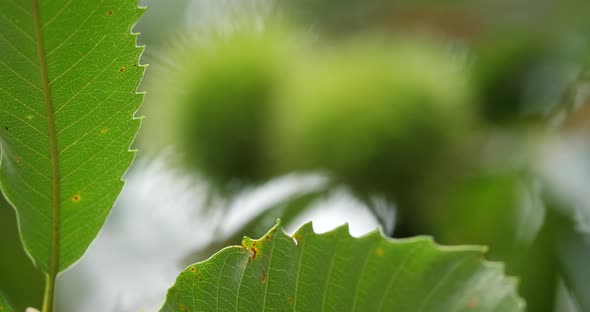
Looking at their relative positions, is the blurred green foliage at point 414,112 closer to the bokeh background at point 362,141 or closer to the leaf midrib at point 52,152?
the bokeh background at point 362,141

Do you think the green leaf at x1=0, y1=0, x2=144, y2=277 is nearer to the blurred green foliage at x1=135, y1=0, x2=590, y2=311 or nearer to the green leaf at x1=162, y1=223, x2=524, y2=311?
the green leaf at x1=162, y1=223, x2=524, y2=311

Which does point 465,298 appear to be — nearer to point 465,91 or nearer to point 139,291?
point 465,91

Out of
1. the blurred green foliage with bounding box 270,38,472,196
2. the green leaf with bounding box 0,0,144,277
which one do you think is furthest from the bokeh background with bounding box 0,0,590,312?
the green leaf with bounding box 0,0,144,277

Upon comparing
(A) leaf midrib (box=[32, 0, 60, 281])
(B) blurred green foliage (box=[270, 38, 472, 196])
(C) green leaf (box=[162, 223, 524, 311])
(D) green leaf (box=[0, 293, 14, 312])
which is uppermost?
(B) blurred green foliage (box=[270, 38, 472, 196])

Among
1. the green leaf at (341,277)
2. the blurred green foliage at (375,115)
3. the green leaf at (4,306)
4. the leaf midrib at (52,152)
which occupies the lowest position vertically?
the green leaf at (341,277)

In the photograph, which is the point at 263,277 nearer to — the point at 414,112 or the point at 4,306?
the point at 4,306

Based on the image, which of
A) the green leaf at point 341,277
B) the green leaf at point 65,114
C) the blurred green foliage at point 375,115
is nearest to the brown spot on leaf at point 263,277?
the green leaf at point 341,277

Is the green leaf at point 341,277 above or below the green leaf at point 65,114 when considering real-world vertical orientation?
below

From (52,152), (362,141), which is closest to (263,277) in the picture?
(52,152)
